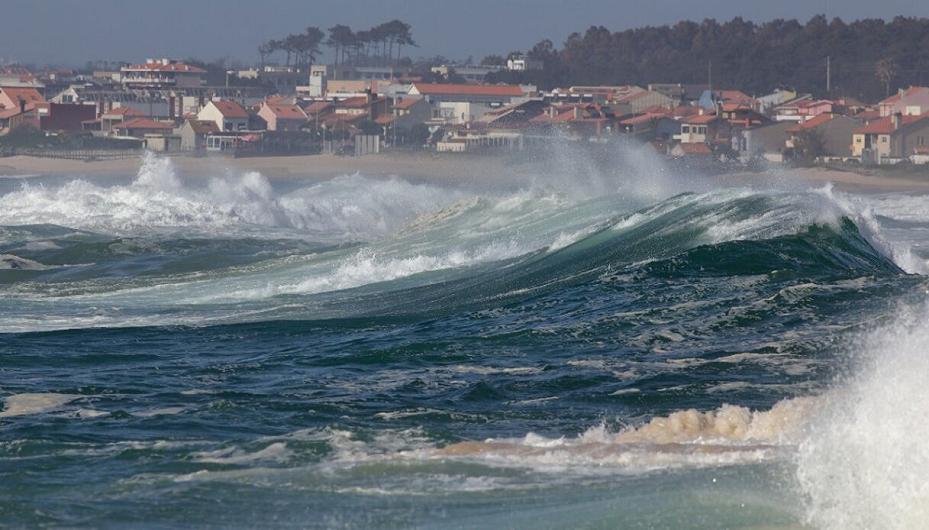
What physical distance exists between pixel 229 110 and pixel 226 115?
39.7 inches

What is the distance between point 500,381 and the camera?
11.7 meters

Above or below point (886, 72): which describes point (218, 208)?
below

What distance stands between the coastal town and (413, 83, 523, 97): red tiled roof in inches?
4.5

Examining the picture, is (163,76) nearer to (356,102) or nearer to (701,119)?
(356,102)

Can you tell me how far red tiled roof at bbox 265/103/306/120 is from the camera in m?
89.7

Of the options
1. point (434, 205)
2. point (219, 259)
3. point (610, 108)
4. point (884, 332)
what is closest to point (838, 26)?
point (610, 108)

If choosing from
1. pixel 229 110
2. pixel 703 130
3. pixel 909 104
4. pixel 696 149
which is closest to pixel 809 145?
pixel 696 149

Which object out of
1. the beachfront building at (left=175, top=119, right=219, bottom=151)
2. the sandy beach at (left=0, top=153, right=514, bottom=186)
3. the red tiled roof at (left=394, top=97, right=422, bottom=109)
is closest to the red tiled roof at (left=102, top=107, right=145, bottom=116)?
the beachfront building at (left=175, top=119, right=219, bottom=151)

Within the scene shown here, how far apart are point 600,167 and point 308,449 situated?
31.0m

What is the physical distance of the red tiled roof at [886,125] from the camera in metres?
66.3

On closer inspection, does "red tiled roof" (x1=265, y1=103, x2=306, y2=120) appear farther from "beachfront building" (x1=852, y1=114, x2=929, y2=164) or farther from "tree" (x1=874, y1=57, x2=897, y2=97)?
"tree" (x1=874, y1=57, x2=897, y2=97)

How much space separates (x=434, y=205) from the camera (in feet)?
136

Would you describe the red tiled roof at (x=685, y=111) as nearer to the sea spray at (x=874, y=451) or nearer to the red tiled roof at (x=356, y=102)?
the red tiled roof at (x=356, y=102)

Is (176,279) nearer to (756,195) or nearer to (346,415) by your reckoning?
(756,195)
